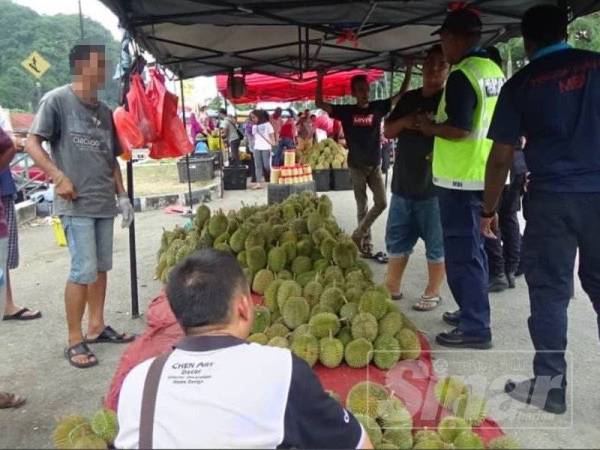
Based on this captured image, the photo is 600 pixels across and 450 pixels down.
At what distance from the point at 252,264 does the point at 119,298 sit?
163 cm

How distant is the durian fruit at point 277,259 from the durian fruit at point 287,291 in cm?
→ 33

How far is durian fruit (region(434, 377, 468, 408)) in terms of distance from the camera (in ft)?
7.12

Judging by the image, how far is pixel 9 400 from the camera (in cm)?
279

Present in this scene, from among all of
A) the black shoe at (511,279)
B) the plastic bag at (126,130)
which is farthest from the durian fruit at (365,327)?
the black shoe at (511,279)

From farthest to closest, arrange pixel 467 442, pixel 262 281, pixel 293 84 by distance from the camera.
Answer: pixel 293 84
pixel 262 281
pixel 467 442

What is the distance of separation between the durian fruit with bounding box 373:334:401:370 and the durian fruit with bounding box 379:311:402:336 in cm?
4

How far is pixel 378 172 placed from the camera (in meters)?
5.73

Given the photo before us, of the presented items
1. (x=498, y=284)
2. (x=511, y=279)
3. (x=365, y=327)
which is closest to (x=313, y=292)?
(x=365, y=327)

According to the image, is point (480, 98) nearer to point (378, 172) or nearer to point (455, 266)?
point (455, 266)

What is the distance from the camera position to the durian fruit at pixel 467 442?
1.77 m

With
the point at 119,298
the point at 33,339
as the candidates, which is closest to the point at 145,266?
the point at 119,298

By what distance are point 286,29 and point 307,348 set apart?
301 centimetres

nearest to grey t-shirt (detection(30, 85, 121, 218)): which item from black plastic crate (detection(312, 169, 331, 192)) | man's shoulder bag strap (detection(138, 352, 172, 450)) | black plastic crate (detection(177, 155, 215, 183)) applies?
man's shoulder bag strap (detection(138, 352, 172, 450))

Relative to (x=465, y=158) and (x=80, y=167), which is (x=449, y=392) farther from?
(x=80, y=167)
